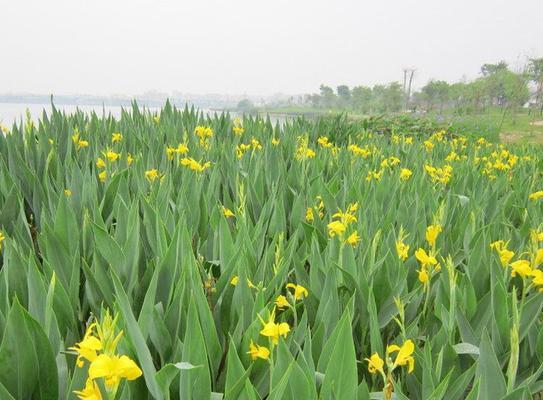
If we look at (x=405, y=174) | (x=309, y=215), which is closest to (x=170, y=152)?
(x=309, y=215)

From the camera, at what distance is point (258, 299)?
0.93 m

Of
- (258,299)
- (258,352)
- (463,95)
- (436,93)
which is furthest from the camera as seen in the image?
(436,93)

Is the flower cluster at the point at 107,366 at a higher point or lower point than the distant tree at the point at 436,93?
lower

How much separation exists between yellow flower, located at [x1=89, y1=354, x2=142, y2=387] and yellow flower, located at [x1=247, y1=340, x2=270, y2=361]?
0.86ft

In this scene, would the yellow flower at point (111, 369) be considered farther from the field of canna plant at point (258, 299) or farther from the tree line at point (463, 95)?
the tree line at point (463, 95)

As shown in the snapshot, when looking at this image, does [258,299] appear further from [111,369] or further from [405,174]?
[405,174]

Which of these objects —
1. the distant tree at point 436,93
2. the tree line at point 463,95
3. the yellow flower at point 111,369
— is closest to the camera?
the yellow flower at point 111,369

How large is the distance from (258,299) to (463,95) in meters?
50.4


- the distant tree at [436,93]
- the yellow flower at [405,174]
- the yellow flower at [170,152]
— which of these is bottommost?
the yellow flower at [405,174]

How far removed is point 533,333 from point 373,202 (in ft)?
2.47

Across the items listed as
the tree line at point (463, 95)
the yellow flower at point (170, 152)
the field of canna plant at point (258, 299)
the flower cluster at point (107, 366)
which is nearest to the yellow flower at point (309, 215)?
the field of canna plant at point (258, 299)

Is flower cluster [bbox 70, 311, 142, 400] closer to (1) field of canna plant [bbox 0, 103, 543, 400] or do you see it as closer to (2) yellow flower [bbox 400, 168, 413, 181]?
(1) field of canna plant [bbox 0, 103, 543, 400]

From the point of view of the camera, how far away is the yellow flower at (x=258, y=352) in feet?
2.54

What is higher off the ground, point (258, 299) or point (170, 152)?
point (170, 152)
